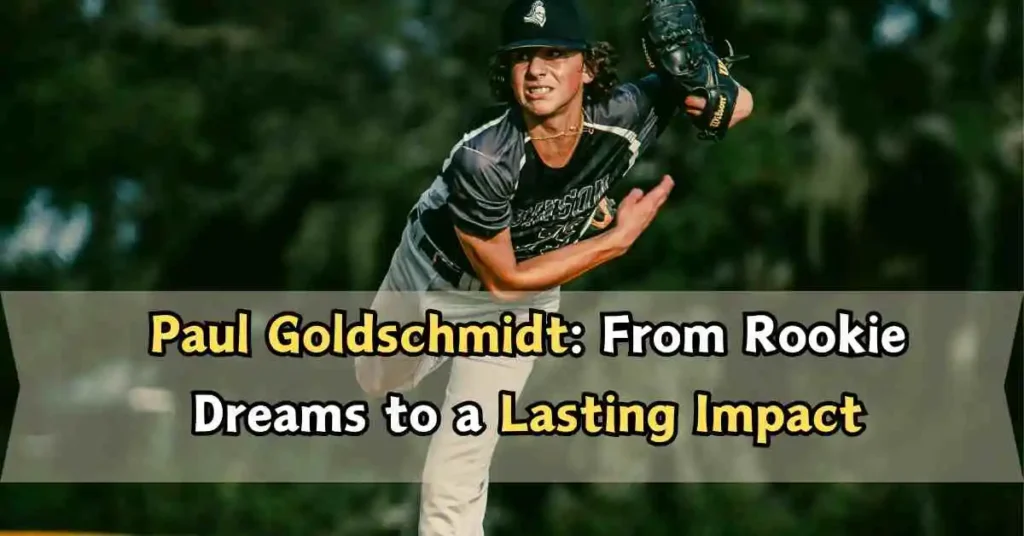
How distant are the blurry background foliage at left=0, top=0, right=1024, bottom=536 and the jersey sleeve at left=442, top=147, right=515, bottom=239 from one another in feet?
2.89

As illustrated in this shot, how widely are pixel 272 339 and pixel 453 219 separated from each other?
669mm

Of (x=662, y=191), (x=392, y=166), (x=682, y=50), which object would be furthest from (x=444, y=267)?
(x=392, y=166)

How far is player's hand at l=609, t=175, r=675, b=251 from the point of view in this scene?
7.91ft

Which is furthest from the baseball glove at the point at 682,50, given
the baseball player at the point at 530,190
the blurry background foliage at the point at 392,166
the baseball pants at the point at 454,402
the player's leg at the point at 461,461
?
the blurry background foliage at the point at 392,166

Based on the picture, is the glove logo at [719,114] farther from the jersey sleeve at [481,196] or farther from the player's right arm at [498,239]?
the jersey sleeve at [481,196]

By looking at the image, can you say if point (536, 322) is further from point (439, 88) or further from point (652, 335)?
point (439, 88)

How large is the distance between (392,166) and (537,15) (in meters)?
1.06

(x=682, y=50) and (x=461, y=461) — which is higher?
(x=682, y=50)

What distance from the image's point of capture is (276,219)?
10.5 feet

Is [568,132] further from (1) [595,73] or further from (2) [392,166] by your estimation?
(2) [392,166]

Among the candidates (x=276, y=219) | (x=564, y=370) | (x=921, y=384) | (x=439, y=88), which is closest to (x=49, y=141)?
(x=276, y=219)

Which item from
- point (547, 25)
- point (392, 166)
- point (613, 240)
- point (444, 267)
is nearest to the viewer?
point (547, 25)

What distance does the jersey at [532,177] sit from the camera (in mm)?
2188

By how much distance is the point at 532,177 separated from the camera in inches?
86.9
